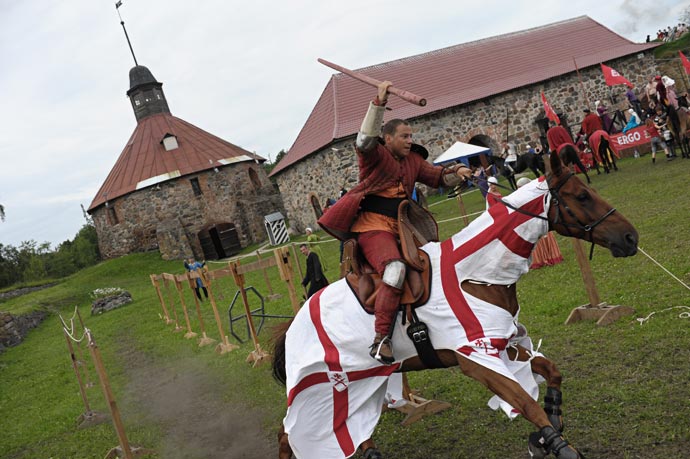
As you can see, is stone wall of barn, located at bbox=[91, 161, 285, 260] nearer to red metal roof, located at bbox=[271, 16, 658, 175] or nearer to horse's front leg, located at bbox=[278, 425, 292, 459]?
red metal roof, located at bbox=[271, 16, 658, 175]

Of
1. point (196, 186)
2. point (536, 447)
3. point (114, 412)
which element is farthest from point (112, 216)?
point (536, 447)

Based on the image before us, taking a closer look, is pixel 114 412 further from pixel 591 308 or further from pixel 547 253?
pixel 547 253

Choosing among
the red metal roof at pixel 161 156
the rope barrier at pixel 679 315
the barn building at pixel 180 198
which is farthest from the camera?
the red metal roof at pixel 161 156

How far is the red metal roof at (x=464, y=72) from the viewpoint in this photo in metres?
28.9

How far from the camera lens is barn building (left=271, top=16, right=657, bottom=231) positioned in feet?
93.0

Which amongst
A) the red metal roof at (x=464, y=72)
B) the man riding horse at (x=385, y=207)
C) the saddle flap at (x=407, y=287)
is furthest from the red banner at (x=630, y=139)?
the saddle flap at (x=407, y=287)

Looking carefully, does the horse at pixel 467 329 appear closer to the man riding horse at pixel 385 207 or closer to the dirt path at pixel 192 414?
the man riding horse at pixel 385 207

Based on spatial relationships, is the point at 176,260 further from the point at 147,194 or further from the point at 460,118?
the point at 460,118

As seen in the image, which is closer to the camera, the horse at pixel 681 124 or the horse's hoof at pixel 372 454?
the horse's hoof at pixel 372 454

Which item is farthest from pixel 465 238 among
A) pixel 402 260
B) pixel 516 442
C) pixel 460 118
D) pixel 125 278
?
pixel 125 278

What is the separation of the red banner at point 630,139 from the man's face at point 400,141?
17581 mm

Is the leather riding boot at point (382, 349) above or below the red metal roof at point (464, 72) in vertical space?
below

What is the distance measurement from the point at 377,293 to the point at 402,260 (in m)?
0.31

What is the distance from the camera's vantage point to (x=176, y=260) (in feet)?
116
